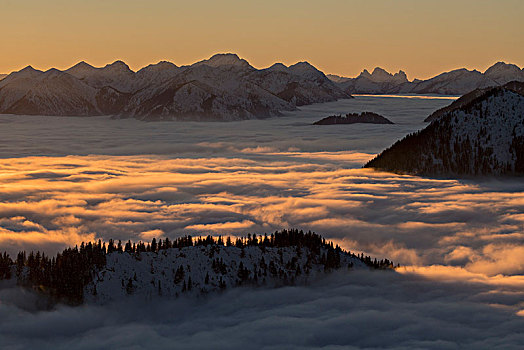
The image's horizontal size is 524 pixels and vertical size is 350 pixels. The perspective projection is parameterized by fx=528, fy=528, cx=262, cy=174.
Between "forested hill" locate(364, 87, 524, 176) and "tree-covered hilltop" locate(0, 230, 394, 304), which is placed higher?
"forested hill" locate(364, 87, 524, 176)

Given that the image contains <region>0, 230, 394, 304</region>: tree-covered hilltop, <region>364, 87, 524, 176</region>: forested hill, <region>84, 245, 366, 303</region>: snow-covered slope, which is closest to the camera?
<region>0, 230, 394, 304</region>: tree-covered hilltop

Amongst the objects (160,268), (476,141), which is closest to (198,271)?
(160,268)

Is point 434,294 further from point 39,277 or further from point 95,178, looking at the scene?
point 95,178

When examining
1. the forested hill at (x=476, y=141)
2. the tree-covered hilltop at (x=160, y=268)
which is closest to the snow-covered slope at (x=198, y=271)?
the tree-covered hilltop at (x=160, y=268)

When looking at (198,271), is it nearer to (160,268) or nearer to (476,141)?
(160,268)

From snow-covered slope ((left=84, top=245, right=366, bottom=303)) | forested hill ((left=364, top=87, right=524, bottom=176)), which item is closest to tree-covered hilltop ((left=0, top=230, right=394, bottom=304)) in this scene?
snow-covered slope ((left=84, top=245, right=366, bottom=303))

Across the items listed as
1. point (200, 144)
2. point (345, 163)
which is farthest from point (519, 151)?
point (200, 144)

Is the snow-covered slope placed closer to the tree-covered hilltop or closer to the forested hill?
the tree-covered hilltop
